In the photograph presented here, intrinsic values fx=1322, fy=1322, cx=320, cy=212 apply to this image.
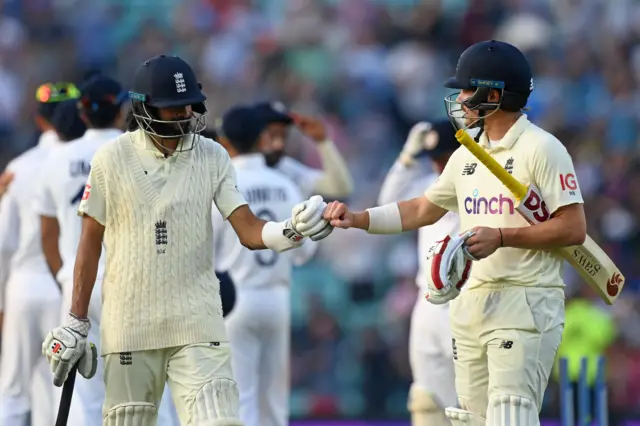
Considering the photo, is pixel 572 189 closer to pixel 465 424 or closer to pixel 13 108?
pixel 465 424

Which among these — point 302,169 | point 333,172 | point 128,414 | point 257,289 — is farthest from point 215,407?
point 302,169

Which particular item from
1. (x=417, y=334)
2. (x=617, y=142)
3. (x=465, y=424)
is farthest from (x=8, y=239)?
(x=617, y=142)

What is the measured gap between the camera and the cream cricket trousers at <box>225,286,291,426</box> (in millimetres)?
7488

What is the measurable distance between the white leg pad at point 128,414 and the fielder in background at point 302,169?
321 centimetres

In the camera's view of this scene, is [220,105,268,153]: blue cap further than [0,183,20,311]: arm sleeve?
No

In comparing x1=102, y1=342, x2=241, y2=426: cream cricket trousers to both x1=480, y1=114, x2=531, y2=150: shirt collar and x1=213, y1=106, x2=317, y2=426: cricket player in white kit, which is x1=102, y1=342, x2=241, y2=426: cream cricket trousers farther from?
x1=213, y1=106, x2=317, y2=426: cricket player in white kit

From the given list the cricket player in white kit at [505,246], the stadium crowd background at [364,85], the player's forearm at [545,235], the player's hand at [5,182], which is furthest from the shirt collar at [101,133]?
the stadium crowd background at [364,85]

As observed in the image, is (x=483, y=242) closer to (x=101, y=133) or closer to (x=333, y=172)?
(x=101, y=133)

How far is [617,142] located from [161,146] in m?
6.96

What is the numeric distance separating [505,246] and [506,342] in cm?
37

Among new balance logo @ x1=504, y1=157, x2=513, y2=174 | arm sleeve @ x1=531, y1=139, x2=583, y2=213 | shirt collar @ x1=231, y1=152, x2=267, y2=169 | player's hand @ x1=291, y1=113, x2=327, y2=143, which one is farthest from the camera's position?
player's hand @ x1=291, y1=113, x2=327, y2=143

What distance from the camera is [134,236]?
5004mm

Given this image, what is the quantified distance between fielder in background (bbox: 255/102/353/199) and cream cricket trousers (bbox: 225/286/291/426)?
99cm

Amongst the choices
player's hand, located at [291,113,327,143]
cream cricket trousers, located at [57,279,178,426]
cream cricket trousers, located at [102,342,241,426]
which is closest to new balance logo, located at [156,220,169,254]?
cream cricket trousers, located at [102,342,241,426]
